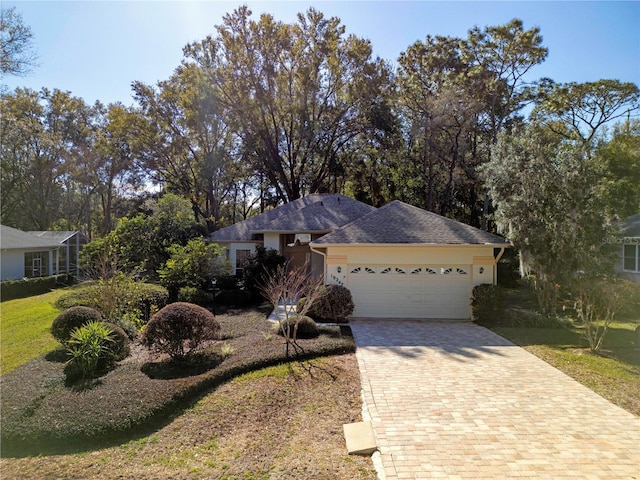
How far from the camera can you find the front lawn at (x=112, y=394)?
5.49m

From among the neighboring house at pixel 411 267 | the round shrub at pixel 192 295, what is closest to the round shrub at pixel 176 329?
the neighboring house at pixel 411 267

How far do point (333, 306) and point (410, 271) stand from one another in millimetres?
3134

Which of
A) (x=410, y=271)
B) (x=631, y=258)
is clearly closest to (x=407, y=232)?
(x=410, y=271)

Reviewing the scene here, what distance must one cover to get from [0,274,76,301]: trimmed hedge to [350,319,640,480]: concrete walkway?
20.4 metres

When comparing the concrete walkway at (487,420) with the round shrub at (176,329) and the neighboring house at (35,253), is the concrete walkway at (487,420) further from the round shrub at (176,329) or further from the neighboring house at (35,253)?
the neighboring house at (35,253)

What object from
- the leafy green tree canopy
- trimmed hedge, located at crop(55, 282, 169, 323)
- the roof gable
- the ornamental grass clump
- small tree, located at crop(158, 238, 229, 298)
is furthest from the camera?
the leafy green tree canopy

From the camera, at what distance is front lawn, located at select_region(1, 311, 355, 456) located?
18.0 feet

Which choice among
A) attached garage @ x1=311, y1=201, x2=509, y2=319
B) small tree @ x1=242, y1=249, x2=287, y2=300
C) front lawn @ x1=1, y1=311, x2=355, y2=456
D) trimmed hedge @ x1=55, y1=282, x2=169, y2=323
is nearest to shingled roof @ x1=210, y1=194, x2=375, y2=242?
small tree @ x1=242, y1=249, x2=287, y2=300

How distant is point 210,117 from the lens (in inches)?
1069

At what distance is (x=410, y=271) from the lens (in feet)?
44.9

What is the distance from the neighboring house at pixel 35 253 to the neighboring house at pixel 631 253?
3227cm

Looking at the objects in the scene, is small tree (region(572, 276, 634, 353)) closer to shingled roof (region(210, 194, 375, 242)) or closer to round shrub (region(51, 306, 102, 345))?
shingled roof (region(210, 194, 375, 242))

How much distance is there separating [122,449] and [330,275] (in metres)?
9.27

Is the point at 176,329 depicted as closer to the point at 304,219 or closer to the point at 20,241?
the point at 304,219
